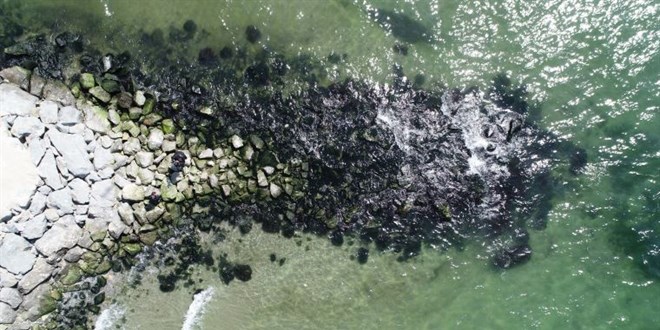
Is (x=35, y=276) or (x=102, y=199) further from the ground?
(x=102, y=199)

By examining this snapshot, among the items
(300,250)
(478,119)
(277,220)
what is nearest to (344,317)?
(300,250)

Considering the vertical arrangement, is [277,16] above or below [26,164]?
above

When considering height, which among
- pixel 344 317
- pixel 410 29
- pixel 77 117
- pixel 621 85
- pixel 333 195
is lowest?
pixel 344 317

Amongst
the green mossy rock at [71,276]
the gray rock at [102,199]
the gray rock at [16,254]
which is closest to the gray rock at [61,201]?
the gray rock at [102,199]

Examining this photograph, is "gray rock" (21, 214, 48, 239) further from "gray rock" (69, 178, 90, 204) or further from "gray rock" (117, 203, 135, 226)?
"gray rock" (117, 203, 135, 226)

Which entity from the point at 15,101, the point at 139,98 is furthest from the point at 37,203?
the point at 139,98

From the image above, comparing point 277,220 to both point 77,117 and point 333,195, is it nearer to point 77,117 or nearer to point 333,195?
point 333,195

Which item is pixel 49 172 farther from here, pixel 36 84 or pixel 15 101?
pixel 36 84
